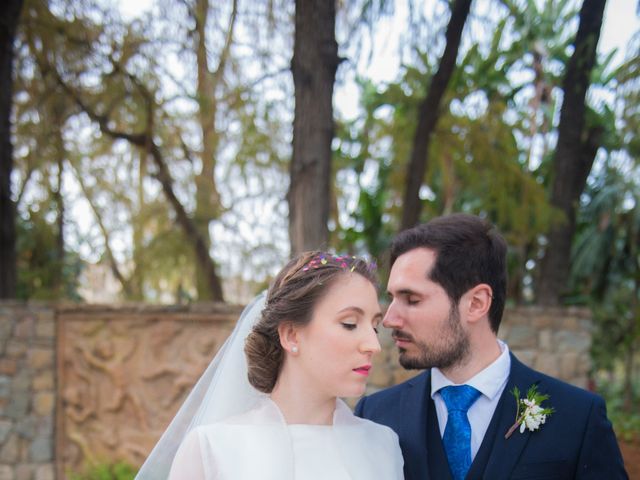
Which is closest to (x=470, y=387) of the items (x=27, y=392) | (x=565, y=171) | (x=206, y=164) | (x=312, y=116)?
(x=312, y=116)

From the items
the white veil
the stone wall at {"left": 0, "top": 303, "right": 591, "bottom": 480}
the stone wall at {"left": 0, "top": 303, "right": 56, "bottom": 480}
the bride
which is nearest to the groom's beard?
the bride

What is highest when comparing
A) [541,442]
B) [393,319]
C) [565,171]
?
[565,171]

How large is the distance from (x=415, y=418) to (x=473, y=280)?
486 mm

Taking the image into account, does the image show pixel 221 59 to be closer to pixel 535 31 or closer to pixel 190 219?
pixel 190 219

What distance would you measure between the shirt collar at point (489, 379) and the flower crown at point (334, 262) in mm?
449

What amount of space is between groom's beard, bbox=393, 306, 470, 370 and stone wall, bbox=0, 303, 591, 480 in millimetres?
4009

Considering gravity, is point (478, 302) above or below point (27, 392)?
above

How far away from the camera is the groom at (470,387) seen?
88.6 inches

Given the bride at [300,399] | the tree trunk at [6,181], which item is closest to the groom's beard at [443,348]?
the bride at [300,399]

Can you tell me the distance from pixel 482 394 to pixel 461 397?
0.23 ft

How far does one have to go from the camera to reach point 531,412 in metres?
2.28

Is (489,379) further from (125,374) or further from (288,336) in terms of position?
(125,374)

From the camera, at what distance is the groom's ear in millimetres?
2451

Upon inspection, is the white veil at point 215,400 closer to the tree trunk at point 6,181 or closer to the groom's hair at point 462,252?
the groom's hair at point 462,252
